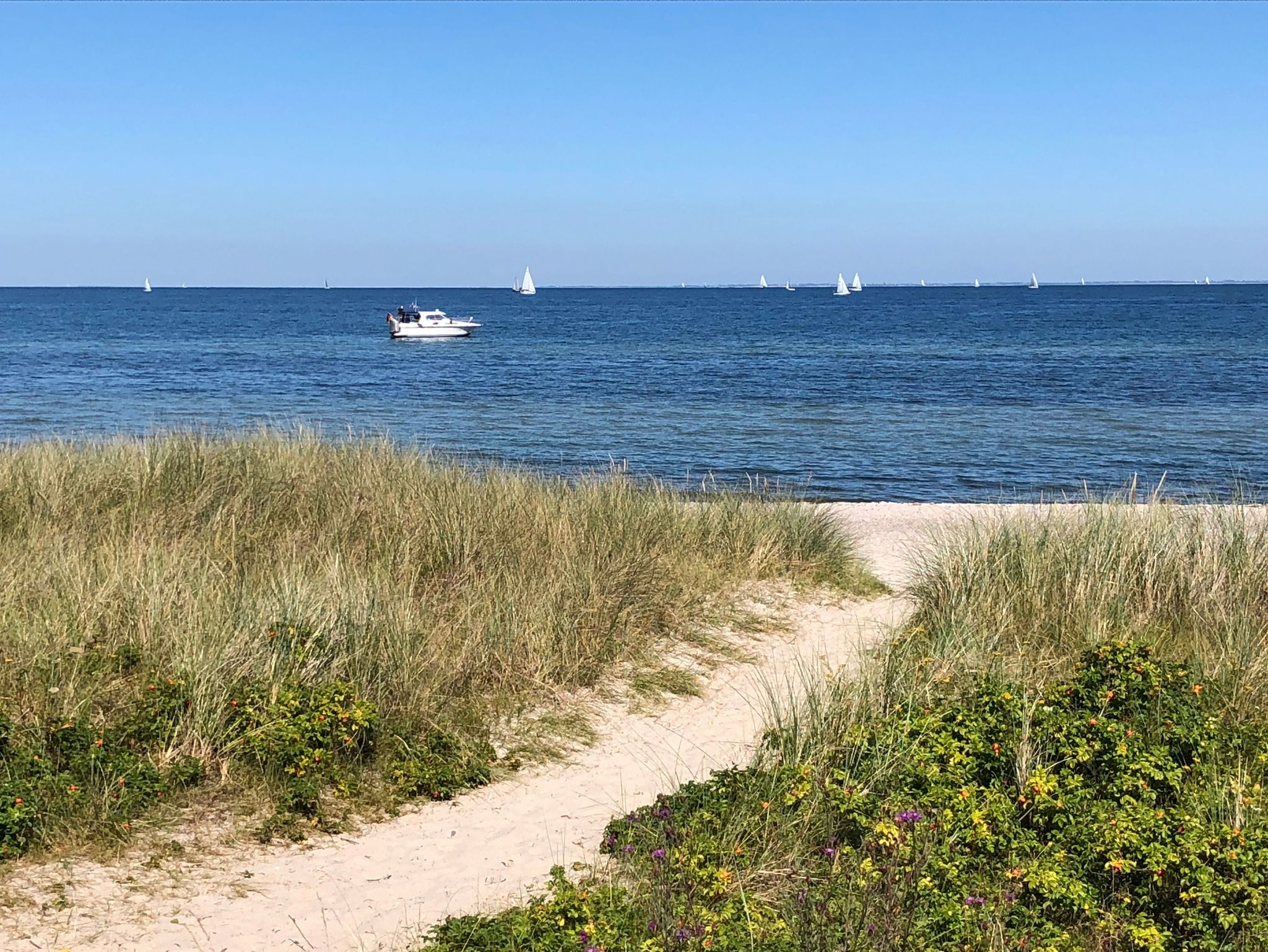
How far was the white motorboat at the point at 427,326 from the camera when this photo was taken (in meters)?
65.4

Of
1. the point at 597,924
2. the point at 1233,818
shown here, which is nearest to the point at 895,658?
the point at 1233,818

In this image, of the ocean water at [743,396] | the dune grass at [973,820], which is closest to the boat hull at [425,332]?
the ocean water at [743,396]

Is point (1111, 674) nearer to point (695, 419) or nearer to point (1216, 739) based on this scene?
point (1216, 739)

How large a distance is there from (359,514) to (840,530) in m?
5.62

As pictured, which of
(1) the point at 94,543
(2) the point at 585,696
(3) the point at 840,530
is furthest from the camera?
(3) the point at 840,530

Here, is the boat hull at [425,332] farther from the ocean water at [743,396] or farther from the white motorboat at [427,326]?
the ocean water at [743,396]

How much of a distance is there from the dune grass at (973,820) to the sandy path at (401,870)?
36 centimetres

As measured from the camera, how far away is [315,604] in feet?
23.1

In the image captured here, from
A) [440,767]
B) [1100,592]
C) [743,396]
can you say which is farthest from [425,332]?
[440,767]

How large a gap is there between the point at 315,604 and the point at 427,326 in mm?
60181

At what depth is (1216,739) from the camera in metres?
5.63

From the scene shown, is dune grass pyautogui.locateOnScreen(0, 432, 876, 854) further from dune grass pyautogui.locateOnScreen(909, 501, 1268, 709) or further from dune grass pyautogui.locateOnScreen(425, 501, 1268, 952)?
dune grass pyautogui.locateOnScreen(909, 501, 1268, 709)

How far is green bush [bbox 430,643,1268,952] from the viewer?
13.7 ft

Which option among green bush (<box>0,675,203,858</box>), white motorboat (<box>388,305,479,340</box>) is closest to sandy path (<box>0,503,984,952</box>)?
green bush (<box>0,675,203,858</box>)
